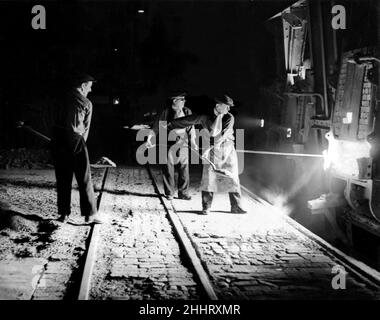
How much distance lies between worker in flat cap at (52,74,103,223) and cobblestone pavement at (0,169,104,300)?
2.30 feet

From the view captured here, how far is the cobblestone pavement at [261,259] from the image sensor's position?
4.92 meters

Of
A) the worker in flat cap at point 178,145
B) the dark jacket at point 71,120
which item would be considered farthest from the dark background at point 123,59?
the worker in flat cap at point 178,145

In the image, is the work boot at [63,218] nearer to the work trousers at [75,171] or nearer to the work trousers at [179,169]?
the work trousers at [75,171]

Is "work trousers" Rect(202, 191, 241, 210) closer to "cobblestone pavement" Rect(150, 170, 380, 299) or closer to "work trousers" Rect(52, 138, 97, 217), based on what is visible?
"cobblestone pavement" Rect(150, 170, 380, 299)

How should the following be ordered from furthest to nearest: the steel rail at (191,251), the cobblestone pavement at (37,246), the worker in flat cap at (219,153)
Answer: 1. the worker in flat cap at (219,153)
2. the cobblestone pavement at (37,246)
3. the steel rail at (191,251)

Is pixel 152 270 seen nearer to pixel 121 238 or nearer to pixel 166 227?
pixel 121 238

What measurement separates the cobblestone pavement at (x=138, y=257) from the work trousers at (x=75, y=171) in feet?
1.84

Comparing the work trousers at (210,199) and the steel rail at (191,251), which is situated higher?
the work trousers at (210,199)

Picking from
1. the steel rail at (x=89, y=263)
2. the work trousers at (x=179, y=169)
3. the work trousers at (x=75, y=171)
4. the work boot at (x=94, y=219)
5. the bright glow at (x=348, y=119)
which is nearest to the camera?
the steel rail at (x=89, y=263)

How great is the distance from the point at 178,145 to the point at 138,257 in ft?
13.3

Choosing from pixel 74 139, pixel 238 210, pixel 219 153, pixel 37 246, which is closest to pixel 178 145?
pixel 219 153

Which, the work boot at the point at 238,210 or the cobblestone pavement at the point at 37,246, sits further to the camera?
the work boot at the point at 238,210

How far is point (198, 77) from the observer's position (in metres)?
24.0

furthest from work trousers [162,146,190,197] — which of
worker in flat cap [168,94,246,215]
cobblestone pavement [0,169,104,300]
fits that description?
cobblestone pavement [0,169,104,300]
